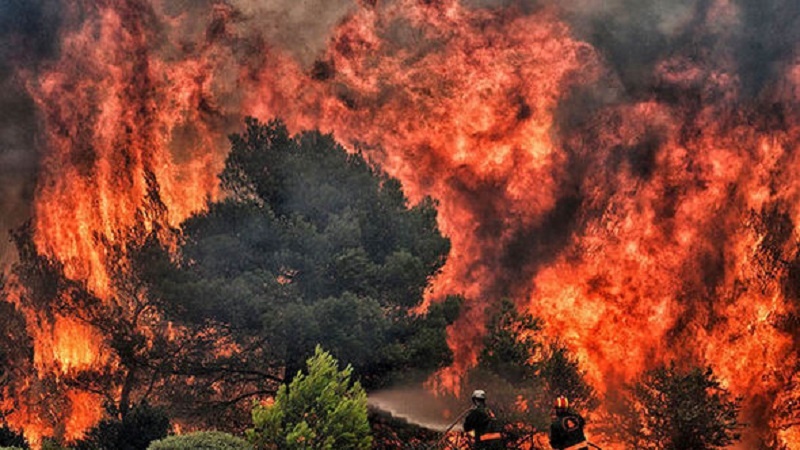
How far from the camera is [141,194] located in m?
39.8

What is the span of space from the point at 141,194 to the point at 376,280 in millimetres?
15709

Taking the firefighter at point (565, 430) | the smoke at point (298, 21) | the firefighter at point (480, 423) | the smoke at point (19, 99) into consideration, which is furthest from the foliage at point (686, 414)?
the smoke at point (19, 99)

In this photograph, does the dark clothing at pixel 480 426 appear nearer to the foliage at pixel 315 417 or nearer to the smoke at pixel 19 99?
the foliage at pixel 315 417

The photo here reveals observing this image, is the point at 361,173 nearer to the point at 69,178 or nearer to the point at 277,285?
the point at 277,285

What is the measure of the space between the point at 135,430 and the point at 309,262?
260 inches

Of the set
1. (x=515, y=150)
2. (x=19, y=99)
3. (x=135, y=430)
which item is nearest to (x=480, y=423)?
(x=135, y=430)

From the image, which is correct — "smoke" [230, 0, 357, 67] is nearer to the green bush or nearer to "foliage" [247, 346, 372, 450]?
the green bush

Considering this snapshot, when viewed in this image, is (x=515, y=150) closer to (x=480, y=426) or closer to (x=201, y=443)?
(x=480, y=426)

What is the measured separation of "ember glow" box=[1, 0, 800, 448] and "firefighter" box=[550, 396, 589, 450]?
51.7 ft

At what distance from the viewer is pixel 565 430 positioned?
19312 millimetres

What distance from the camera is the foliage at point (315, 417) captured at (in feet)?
64.2

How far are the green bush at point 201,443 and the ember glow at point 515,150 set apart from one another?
16.4 m

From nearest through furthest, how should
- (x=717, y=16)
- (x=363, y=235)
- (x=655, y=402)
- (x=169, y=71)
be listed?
(x=655, y=402) → (x=363, y=235) → (x=717, y=16) → (x=169, y=71)

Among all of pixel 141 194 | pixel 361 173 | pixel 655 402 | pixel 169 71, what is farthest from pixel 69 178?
pixel 655 402
